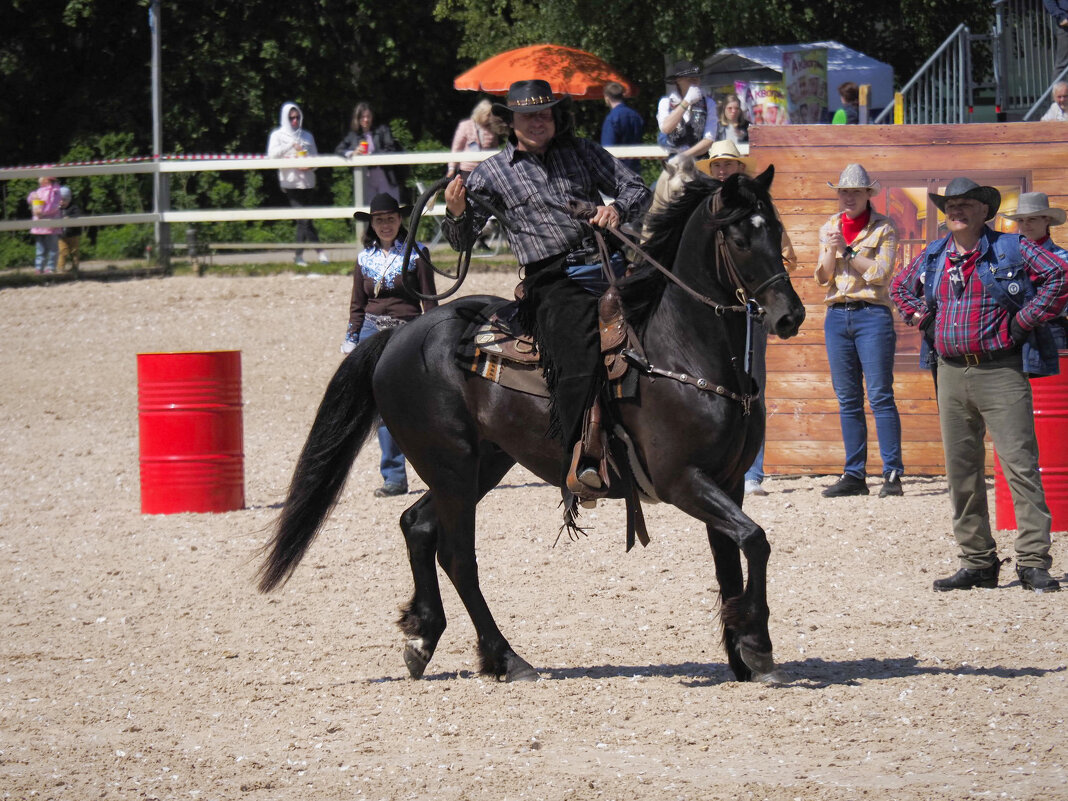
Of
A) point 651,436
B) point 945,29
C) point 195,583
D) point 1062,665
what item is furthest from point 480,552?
point 945,29

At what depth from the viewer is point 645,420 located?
22.0ft

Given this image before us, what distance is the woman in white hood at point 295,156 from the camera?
20719 millimetres

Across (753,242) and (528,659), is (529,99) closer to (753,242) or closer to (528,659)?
(753,242)

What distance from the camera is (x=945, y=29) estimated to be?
27.1 meters

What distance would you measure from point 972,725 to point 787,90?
1405 cm

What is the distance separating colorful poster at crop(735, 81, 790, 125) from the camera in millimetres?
19141

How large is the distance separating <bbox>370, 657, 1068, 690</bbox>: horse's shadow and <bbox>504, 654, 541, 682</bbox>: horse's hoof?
9cm

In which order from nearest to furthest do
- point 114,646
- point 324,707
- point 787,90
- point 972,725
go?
point 972,725
point 324,707
point 114,646
point 787,90

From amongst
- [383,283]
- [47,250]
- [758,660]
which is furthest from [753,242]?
[47,250]

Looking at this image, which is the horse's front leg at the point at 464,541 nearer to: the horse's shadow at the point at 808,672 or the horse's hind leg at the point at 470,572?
the horse's hind leg at the point at 470,572

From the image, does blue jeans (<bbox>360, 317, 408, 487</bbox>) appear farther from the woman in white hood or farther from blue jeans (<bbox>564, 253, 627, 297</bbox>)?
the woman in white hood

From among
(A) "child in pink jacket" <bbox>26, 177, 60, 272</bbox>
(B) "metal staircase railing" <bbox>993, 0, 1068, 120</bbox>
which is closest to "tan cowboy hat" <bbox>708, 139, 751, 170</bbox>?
(B) "metal staircase railing" <bbox>993, 0, 1068, 120</bbox>

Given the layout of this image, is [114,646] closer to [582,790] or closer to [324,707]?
[324,707]

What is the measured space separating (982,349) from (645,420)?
245cm
